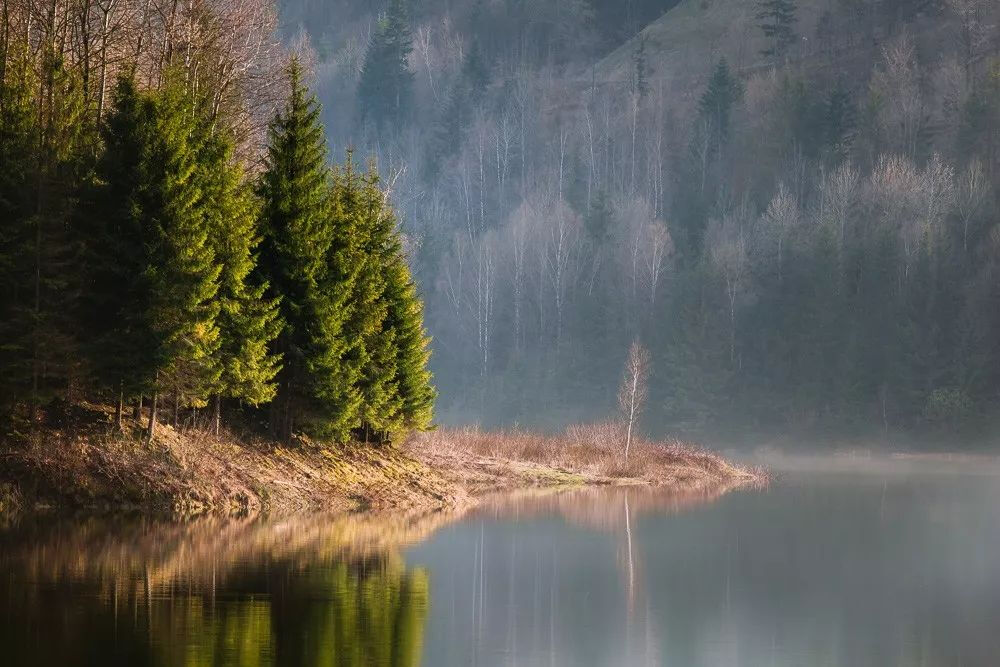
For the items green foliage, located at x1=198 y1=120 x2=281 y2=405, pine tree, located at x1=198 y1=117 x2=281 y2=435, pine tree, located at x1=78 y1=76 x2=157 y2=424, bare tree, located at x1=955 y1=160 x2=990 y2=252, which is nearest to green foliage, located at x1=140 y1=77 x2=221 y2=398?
pine tree, located at x1=78 y1=76 x2=157 y2=424

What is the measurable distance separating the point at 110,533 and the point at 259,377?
9978 millimetres

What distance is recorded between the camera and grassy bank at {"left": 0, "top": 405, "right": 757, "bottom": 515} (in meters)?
30.0

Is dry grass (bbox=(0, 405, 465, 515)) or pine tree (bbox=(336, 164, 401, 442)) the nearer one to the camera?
dry grass (bbox=(0, 405, 465, 515))

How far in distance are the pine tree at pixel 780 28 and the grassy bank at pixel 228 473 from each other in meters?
101

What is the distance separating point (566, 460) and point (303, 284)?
24.8m

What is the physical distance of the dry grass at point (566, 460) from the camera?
52781 mm

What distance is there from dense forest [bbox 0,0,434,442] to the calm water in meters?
4.71

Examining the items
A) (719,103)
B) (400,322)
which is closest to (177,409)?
(400,322)

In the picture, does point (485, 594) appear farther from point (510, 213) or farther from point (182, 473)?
point (510, 213)

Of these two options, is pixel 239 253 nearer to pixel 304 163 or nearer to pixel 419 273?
pixel 304 163

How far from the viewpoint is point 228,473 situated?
34.5m

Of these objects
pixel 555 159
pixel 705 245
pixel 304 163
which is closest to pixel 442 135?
pixel 555 159

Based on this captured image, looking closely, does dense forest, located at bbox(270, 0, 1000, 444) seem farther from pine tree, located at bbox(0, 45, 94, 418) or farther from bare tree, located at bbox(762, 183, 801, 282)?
pine tree, located at bbox(0, 45, 94, 418)

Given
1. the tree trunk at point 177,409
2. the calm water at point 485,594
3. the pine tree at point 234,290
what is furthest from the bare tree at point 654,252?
the tree trunk at point 177,409
